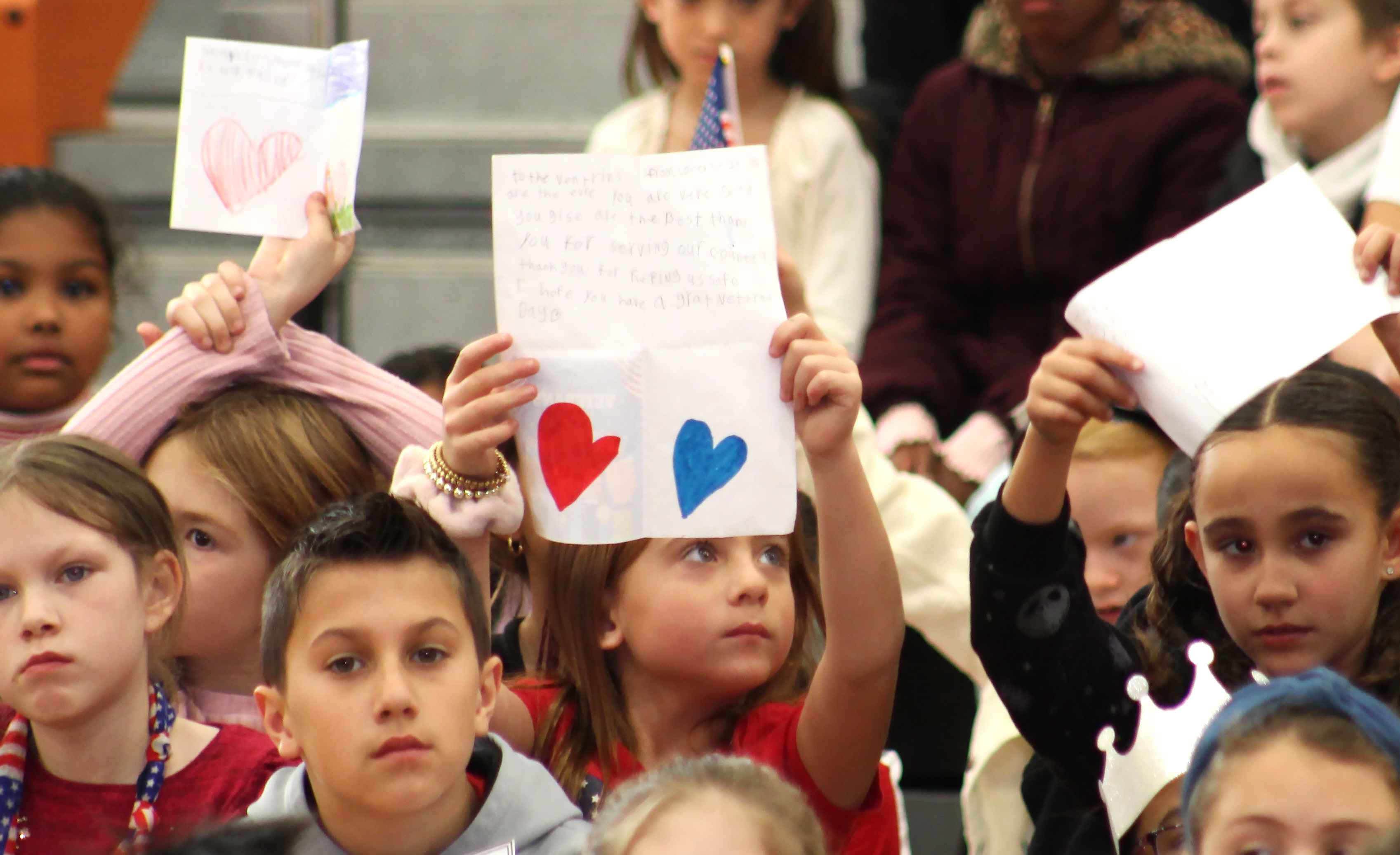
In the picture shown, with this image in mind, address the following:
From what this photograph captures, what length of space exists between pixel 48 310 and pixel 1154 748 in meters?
1.88

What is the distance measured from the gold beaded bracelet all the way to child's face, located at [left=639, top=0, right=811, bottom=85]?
152 centimetres

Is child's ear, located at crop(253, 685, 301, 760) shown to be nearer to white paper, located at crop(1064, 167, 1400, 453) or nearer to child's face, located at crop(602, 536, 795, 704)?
child's face, located at crop(602, 536, 795, 704)

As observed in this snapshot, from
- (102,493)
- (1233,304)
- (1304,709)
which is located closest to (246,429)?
(102,493)

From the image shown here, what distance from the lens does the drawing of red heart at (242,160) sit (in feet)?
7.89

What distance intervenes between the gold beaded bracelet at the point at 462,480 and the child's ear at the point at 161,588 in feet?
1.09

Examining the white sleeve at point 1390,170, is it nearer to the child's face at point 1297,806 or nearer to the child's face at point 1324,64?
the child's face at point 1324,64

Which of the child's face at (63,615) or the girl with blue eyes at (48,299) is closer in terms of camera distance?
the child's face at (63,615)

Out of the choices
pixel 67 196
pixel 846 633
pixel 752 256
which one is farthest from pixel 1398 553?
pixel 67 196

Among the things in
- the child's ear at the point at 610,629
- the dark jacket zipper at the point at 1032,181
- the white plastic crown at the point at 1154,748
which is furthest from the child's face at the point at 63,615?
the dark jacket zipper at the point at 1032,181

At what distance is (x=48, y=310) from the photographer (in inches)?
111

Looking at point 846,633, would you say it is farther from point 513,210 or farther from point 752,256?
point 513,210

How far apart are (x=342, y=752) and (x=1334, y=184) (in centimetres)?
188

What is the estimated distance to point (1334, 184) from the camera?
2822mm

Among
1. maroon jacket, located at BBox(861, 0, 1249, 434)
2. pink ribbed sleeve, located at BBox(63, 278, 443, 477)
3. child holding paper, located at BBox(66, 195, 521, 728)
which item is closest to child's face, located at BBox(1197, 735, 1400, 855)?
child holding paper, located at BBox(66, 195, 521, 728)
